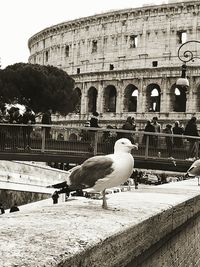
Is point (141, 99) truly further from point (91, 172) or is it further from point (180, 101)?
point (91, 172)

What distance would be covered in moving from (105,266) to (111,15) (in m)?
44.5

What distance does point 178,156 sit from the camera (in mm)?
16609

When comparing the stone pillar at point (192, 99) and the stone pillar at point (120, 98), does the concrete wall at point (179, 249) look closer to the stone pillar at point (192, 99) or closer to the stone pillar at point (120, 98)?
the stone pillar at point (192, 99)

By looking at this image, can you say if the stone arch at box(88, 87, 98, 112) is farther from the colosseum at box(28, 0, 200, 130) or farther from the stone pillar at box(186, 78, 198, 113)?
the stone pillar at box(186, 78, 198, 113)

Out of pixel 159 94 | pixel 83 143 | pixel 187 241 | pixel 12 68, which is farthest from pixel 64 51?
pixel 187 241

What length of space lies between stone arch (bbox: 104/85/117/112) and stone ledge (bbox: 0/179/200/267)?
140ft

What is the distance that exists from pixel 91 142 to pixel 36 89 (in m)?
28.1

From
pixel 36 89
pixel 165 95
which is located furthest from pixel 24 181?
pixel 165 95

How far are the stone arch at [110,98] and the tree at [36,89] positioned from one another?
327 centimetres

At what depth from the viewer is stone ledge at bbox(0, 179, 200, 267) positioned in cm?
199

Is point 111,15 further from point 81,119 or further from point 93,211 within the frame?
point 93,211

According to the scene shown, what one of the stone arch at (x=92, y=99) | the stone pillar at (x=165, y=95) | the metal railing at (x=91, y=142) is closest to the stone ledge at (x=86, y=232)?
the metal railing at (x=91, y=142)

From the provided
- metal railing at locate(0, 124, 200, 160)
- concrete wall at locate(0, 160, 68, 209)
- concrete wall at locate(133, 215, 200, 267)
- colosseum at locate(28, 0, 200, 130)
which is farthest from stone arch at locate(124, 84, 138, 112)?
concrete wall at locate(133, 215, 200, 267)

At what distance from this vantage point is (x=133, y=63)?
44.5m
